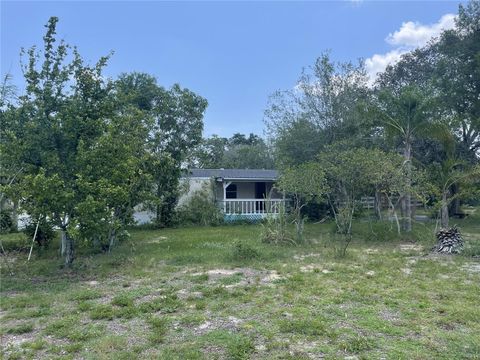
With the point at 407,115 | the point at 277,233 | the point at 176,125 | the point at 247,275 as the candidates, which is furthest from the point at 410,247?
the point at 176,125

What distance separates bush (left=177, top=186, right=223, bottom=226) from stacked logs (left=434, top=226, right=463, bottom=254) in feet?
31.7

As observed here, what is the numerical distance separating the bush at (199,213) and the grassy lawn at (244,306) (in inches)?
316

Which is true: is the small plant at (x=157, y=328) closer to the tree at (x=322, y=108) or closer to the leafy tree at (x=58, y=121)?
the leafy tree at (x=58, y=121)

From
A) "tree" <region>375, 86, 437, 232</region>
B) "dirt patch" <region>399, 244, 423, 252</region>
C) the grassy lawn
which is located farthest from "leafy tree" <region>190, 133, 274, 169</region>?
the grassy lawn

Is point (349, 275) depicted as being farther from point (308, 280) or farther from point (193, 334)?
point (193, 334)

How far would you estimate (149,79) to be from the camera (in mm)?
19328

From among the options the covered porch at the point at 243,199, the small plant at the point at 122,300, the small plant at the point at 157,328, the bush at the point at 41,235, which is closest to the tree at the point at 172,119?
the covered porch at the point at 243,199

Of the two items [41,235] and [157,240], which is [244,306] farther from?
[157,240]

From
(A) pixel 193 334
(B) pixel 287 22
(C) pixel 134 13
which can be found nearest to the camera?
(A) pixel 193 334

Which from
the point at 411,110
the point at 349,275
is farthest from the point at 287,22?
the point at 349,275

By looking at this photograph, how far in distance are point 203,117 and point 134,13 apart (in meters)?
7.72

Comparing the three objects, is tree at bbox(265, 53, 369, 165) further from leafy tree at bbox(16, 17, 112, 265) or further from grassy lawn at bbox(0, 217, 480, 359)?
leafy tree at bbox(16, 17, 112, 265)

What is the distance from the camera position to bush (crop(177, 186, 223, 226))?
56.9ft

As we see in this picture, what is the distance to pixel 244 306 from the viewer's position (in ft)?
17.1
